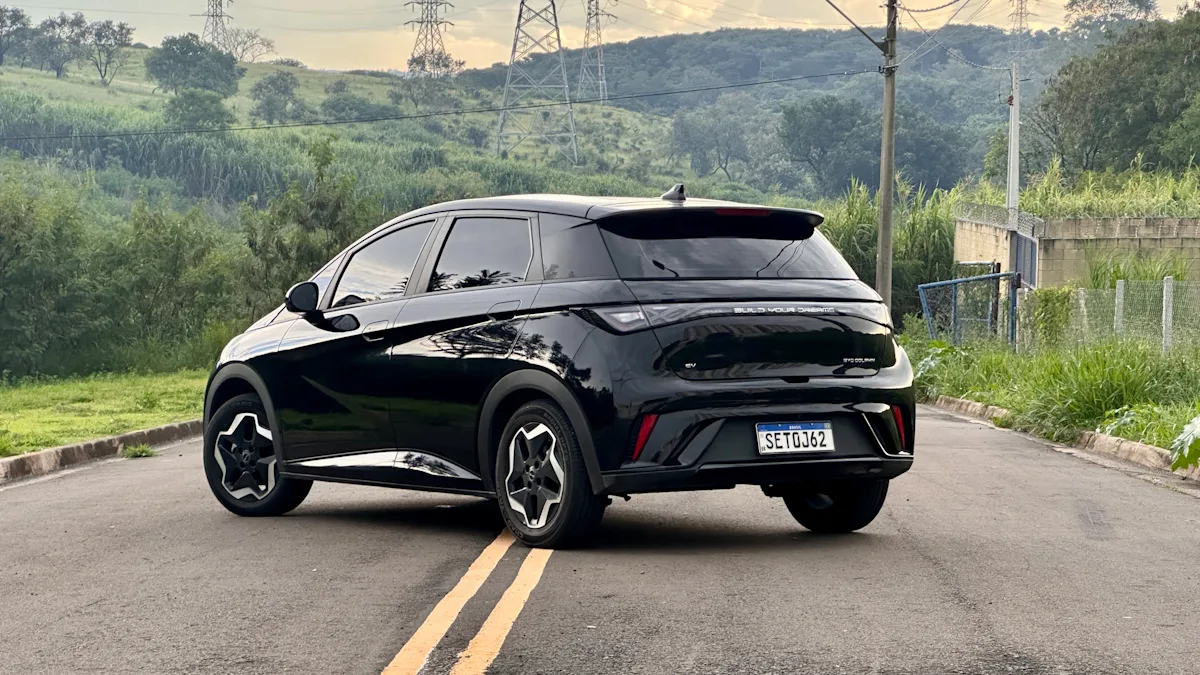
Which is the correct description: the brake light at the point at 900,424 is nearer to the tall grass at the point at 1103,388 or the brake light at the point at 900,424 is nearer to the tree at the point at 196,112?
the tall grass at the point at 1103,388

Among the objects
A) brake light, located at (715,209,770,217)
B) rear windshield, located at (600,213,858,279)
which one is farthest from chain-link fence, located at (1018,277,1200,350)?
brake light, located at (715,209,770,217)

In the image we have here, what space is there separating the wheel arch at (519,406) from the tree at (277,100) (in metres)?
123

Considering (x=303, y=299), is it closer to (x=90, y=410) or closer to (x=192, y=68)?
(x=90, y=410)

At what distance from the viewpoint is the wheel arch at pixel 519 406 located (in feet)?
24.1

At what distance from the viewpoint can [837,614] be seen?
6.12m

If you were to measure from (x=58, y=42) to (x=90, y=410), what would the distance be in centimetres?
12900

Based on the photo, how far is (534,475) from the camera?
303 inches

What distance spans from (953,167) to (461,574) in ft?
356

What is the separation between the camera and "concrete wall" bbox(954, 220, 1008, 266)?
3772 centimetres

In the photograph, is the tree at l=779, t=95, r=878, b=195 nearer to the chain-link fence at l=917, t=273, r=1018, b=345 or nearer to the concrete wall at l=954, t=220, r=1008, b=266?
the concrete wall at l=954, t=220, r=1008, b=266

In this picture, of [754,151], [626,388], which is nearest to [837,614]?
[626,388]

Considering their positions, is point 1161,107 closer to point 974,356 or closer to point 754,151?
point 974,356

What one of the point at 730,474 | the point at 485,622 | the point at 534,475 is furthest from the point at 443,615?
the point at 730,474

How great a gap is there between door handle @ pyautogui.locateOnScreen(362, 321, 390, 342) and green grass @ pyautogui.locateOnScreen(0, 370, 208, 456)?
20.3ft
